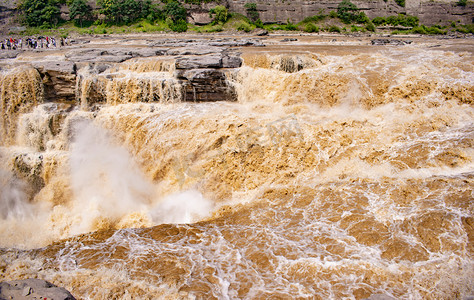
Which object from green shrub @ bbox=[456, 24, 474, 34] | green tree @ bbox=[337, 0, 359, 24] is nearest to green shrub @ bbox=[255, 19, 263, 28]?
green tree @ bbox=[337, 0, 359, 24]

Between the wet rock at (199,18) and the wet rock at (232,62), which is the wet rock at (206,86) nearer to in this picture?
the wet rock at (232,62)

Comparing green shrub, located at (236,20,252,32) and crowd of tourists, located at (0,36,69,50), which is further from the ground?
green shrub, located at (236,20,252,32)

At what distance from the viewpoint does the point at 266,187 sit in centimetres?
889

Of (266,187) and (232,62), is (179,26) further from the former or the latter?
(266,187)

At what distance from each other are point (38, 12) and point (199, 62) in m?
24.6

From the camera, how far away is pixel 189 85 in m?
11.6

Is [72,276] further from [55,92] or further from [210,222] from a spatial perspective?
[55,92]

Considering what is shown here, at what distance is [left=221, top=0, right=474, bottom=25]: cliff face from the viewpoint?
93.2ft

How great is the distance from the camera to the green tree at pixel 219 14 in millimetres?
28469

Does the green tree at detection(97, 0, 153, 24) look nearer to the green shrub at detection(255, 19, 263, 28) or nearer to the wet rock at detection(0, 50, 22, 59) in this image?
the green shrub at detection(255, 19, 263, 28)

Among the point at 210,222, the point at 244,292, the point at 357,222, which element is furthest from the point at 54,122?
the point at 357,222

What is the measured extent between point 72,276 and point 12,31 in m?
30.1

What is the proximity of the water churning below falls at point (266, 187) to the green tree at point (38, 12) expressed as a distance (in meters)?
21.9

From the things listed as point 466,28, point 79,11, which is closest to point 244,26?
point 79,11
